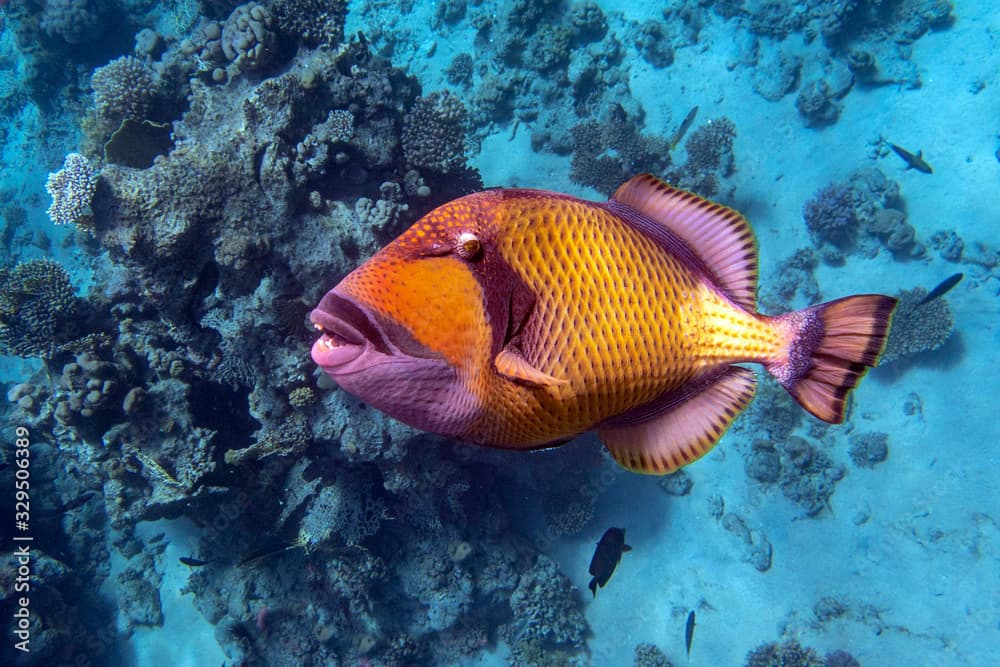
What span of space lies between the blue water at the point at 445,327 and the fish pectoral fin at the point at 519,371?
332 cm

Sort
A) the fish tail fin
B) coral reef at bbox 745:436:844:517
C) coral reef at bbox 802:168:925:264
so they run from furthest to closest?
A: coral reef at bbox 802:168:925:264 < coral reef at bbox 745:436:844:517 < the fish tail fin

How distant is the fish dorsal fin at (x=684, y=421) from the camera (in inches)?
59.6

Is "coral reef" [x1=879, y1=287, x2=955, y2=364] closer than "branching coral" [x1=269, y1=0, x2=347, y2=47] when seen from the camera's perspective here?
No

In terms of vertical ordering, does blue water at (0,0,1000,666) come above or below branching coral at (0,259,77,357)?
below

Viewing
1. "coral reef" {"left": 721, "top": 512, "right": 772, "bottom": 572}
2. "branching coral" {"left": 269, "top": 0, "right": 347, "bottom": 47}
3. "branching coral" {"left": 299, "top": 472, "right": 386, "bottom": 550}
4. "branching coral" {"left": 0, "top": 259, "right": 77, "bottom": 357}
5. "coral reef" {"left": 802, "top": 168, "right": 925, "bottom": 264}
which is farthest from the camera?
"coral reef" {"left": 802, "top": 168, "right": 925, "bottom": 264}

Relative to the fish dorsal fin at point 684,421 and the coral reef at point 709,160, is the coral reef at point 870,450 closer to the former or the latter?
the coral reef at point 709,160

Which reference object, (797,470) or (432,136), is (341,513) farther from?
(797,470)

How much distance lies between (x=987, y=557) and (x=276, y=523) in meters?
10.4

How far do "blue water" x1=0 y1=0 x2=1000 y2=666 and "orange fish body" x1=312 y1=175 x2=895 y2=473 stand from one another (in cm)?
319

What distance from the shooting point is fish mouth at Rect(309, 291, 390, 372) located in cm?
117

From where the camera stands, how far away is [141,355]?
15.7 ft

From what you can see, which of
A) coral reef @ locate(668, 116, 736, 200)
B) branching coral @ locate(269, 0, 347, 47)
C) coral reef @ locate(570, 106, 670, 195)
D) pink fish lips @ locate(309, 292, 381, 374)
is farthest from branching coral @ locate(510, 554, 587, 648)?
branching coral @ locate(269, 0, 347, 47)
